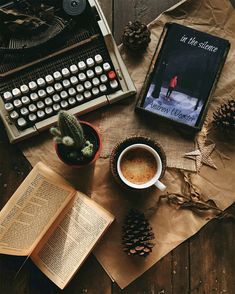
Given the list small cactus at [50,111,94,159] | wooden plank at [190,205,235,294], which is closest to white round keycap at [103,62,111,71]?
small cactus at [50,111,94,159]

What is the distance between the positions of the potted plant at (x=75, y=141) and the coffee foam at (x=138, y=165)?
0.09m

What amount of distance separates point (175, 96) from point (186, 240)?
0.42 m

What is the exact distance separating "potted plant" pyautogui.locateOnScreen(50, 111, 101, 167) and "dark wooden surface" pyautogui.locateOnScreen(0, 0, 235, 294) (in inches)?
6.3

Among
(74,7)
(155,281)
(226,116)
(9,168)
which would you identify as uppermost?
(74,7)

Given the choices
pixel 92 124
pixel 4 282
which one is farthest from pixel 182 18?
pixel 4 282

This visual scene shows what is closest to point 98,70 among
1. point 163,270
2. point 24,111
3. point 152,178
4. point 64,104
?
point 64,104

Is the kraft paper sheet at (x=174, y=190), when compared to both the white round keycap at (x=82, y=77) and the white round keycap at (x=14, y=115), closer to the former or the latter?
the white round keycap at (x=82, y=77)

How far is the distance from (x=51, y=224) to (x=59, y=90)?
1.22 ft

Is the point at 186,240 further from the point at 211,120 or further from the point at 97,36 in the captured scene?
the point at 97,36

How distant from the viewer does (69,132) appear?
128cm

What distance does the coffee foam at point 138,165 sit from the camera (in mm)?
1420

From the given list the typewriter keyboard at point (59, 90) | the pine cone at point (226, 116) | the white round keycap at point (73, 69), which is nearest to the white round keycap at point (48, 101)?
the typewriter keyboard at point (59, 90)

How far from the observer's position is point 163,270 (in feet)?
4.83

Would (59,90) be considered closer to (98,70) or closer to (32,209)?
(98,70)
